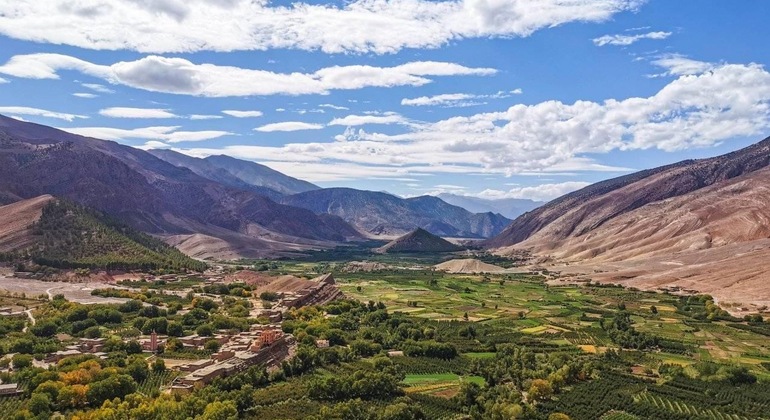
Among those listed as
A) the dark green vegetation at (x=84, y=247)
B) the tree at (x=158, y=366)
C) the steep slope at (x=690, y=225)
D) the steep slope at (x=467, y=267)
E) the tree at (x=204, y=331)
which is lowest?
the tree at (x=158, y=366)

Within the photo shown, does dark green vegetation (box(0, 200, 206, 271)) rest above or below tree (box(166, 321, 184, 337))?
above

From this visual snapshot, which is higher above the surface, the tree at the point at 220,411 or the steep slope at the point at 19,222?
the steep slope at the point at 19,222

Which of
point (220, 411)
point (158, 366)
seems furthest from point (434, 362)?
point (158, 366)

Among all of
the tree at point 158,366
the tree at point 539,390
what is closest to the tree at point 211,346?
the tree at point 158,366

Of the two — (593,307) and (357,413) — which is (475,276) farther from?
(357,413)

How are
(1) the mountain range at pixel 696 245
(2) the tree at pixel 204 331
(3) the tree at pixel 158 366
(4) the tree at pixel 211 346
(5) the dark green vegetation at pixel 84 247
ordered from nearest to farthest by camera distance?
1. (3) the tree at pixel 158 366
2. (4) the tree at pixel 211 346
3. (2) the tree at pixel 204 331
4. (5) the dark green vegetation at pixel 84 247
5. (1) the mountain range at pixel 696 245

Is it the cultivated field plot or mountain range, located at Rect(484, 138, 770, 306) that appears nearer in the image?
the cultivated field plot

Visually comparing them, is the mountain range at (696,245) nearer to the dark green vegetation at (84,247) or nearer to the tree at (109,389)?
the tree at (109,389)

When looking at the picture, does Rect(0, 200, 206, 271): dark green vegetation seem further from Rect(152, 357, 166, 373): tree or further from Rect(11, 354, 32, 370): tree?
Rect(152, 357, 166, 373): tree

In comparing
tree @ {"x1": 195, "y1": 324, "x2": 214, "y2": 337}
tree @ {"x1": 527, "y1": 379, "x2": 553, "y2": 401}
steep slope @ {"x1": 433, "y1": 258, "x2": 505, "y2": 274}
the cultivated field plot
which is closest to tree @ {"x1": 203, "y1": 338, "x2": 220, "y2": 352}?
tree @ {"x1": 195, "y1": 324, "x2": 214, "y2": 337}
